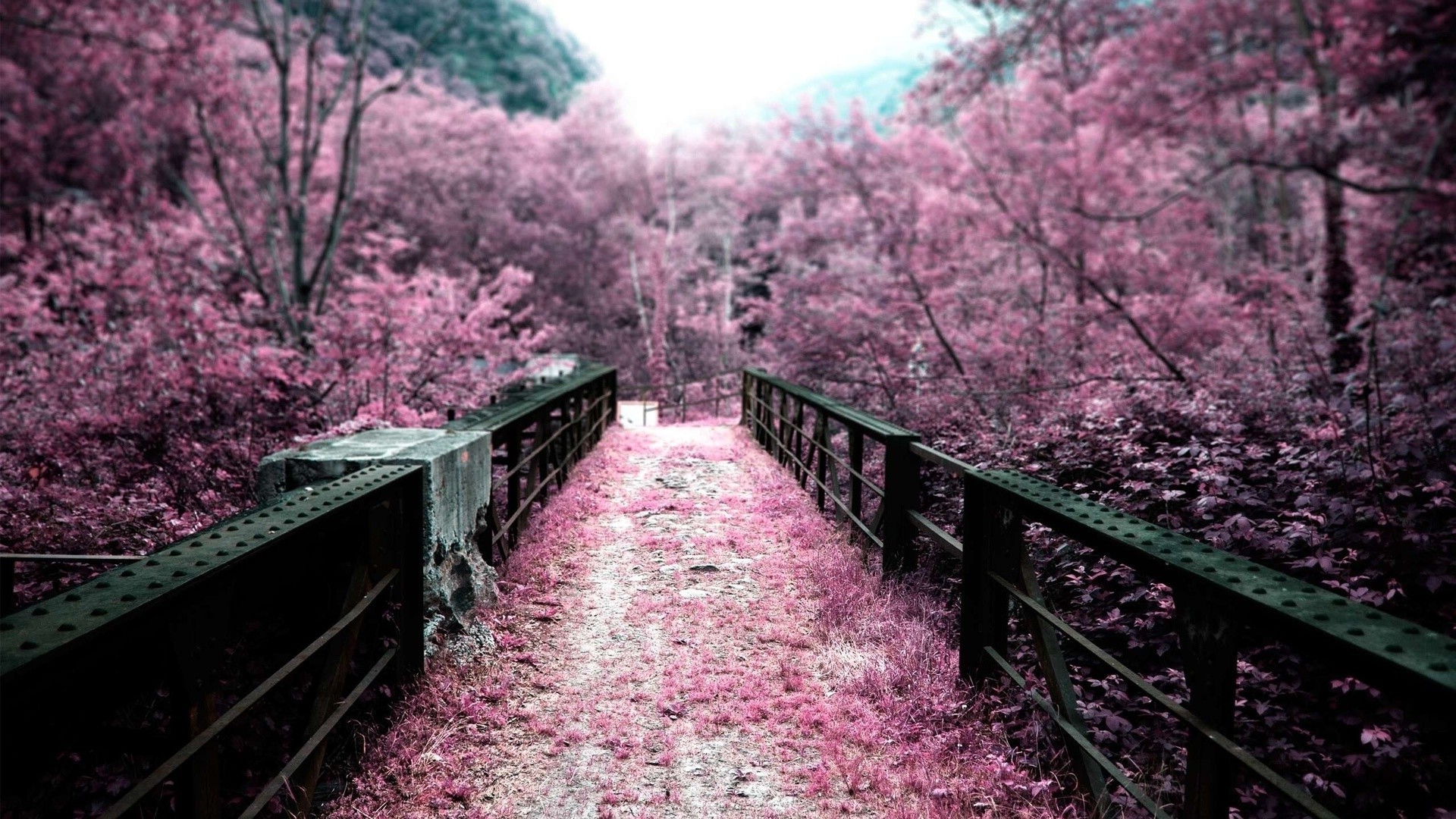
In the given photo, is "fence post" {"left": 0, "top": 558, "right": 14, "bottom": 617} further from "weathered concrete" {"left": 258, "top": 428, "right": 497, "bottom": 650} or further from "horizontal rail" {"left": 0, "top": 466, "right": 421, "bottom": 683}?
"horizontal rail" {"left": 0, "top": 466, "right": 421, "bottom": 683}

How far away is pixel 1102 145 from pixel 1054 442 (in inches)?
434

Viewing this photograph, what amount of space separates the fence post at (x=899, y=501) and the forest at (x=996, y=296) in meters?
0.99

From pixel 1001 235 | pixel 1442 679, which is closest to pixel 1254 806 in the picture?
pixel 1442 679

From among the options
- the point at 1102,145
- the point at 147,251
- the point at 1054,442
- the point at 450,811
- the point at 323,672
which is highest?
the point at 1102,145

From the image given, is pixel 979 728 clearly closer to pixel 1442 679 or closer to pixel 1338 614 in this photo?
pixel 1338 614

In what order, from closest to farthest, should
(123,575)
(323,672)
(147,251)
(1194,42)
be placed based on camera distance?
1. (123,575)
2. (323,672)
3. (1194,42)
4. (147,251)

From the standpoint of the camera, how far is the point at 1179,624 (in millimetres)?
2275

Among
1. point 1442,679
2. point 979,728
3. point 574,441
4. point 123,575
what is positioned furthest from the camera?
point 574,441

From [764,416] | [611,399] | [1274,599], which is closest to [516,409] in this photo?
[1274,599]

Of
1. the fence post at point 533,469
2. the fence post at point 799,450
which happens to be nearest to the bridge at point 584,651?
the fence post at point 533,469

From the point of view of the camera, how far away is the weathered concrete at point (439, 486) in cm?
388

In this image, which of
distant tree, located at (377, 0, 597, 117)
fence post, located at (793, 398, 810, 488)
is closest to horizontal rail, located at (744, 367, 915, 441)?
fence post, located at (793, 398, 810, 488)

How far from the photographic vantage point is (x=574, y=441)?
31.2ft

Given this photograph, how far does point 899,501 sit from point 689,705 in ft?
6.64
